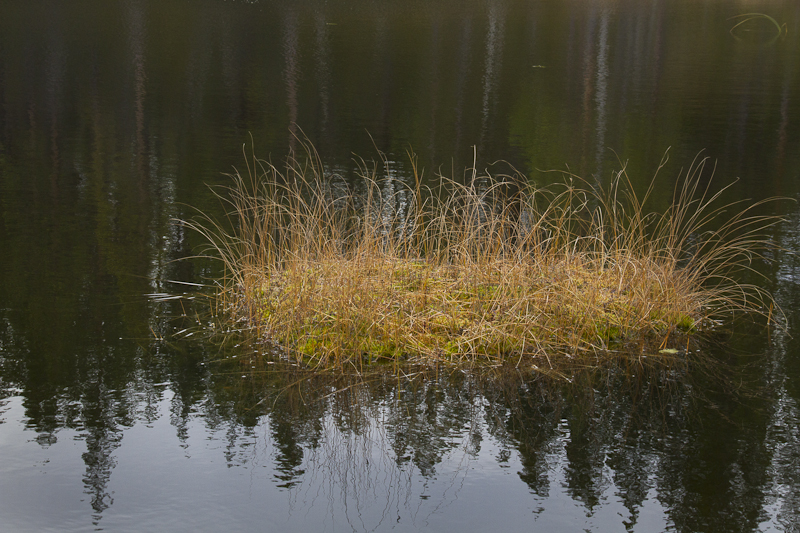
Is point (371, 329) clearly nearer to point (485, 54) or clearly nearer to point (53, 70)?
point (53, 70)

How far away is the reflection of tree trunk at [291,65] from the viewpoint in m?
23.0

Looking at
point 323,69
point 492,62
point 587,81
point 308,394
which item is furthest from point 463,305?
point 492,62

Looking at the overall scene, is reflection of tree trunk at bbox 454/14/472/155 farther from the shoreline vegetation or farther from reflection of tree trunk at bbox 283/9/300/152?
the shoreline vegetation

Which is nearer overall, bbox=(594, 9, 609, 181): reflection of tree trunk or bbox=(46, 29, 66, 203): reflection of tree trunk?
bbox=(46, 29, 66, 203): reflection of tree trunk

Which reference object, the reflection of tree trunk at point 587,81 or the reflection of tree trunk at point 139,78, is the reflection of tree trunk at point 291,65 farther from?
the reflection of tree trunk at point 587,81

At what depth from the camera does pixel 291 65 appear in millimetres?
35156

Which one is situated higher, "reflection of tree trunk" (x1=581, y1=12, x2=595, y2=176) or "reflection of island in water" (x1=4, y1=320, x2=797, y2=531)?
"reflection of tree trunk" (x1=581, y1=12, x2=595, y2=176)

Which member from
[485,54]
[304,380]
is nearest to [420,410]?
[304,380]

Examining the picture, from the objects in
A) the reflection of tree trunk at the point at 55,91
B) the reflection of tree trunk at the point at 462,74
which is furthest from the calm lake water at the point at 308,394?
the reflection of tree trunk at the point at 462,74

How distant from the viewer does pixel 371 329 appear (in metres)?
7.25

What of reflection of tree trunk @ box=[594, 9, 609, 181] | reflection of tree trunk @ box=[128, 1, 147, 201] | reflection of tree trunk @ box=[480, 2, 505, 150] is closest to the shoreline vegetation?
reflection of tree trunk @ box=[128, 1, 147, 201]

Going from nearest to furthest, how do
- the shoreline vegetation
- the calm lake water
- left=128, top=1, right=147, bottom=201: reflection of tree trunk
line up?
1. the calm lake water
2. the shoreline vegetation
3. left=128, top=1, right=147, bottom=201: reflection of tree trunk

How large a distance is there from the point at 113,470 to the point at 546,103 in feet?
80.3

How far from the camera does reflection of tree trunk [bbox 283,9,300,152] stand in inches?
907
